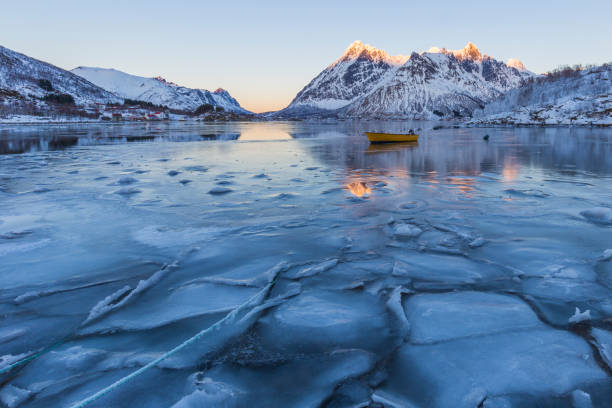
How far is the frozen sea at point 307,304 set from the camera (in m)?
2.26

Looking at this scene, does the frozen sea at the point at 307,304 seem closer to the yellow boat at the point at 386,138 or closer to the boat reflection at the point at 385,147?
the boat reflection at the point at 385,147

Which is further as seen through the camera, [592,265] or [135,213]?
[135,213]

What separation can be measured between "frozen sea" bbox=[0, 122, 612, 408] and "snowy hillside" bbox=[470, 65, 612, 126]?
7380 centimetres

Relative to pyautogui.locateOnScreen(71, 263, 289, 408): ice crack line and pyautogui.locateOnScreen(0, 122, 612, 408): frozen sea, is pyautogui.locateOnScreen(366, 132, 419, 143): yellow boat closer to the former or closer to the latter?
pyautogui.locateOnScreen(0, 122, 612, 408): frozen sea

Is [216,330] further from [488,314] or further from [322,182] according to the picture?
[322,182]

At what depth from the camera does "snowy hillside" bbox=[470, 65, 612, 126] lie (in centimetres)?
6893

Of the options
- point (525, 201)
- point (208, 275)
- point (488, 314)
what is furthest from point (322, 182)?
point (488, 314)

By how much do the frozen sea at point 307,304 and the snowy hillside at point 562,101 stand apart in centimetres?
7380

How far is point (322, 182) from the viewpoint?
1034 cm

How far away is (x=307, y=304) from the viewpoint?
132 inches

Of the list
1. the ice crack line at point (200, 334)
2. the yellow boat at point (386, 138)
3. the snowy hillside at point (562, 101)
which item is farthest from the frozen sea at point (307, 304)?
the snowy hillside at point (562, 101)

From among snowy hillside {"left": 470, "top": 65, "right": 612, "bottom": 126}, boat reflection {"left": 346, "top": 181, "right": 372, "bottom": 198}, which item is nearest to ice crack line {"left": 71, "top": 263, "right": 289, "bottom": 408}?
boat reflection {"left": 346, "top": 181, "right": 372, "bottom": 198}

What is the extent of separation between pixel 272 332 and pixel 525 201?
286 inches

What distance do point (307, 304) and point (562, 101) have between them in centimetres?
11034
